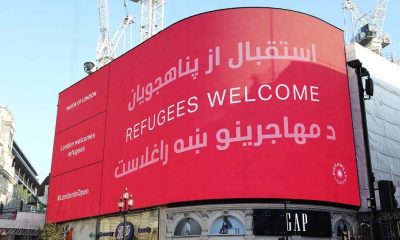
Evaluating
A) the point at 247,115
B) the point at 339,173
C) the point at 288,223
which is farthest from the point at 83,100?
the point at 339,173

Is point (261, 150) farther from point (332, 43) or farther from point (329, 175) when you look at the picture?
point (332, 43)

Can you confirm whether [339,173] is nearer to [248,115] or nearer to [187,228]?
[248,115]

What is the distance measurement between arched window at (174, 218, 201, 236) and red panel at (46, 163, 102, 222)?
39.4ft

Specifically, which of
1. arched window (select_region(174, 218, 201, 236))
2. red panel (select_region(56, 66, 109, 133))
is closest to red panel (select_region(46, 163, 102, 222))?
red panel (select_region(56, 66, 109, 133))

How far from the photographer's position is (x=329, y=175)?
35438 mm

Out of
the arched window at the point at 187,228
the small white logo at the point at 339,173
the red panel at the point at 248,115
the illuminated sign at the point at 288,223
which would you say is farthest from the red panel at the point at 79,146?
the small white logo at the point at 339,173

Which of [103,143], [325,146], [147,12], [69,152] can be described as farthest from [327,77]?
[147,12]

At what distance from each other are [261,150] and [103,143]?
1886 cm

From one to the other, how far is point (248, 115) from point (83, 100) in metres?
24.0

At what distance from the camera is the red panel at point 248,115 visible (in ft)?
114

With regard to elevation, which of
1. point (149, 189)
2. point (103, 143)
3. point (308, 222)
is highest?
point (103, 143)

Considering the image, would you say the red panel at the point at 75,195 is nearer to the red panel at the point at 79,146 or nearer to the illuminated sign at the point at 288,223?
the red panel at the point at 79,146

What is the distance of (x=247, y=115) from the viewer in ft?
117

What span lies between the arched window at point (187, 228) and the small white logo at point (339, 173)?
36.3ft
